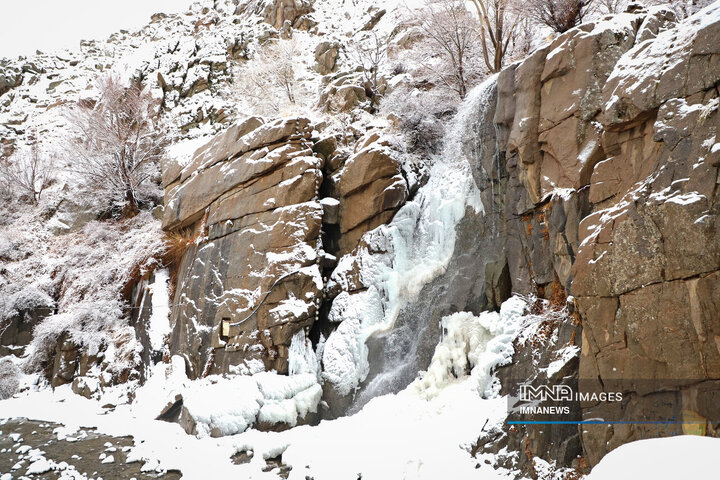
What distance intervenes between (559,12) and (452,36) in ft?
12.3

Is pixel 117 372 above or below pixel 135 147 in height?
below

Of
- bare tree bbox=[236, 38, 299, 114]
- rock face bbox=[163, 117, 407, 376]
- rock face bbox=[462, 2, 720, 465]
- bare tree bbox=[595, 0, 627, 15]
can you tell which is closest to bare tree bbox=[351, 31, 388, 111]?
bare tree bbox=[236, 38, 299, 114]

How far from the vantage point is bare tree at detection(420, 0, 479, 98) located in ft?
46.8

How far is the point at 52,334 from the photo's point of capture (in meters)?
13.5

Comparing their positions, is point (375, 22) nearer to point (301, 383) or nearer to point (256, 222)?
point (256, 222)

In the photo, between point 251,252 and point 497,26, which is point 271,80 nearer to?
point 497,26

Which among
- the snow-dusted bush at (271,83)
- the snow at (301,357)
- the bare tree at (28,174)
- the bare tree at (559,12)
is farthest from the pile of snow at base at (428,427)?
the bare tree at (28,174)

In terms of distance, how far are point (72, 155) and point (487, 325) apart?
1677cm

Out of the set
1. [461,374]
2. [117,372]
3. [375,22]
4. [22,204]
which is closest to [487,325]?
[461,374]

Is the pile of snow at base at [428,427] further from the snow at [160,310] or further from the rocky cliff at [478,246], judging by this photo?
the snow at [160,310]

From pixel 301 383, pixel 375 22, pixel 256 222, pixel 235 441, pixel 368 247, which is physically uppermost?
pixel 375 22

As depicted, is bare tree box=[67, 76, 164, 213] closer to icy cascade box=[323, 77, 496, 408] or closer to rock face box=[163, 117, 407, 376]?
rock face box=[163, 117, 407, 376]

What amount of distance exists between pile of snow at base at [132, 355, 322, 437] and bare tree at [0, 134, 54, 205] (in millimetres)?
14075

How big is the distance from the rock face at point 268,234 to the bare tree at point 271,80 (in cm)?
714
